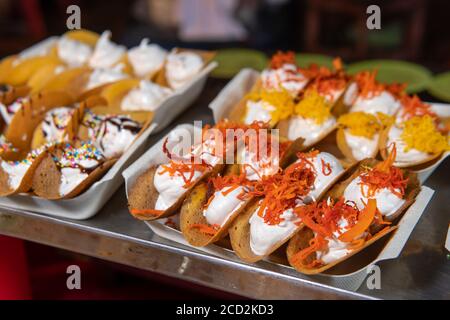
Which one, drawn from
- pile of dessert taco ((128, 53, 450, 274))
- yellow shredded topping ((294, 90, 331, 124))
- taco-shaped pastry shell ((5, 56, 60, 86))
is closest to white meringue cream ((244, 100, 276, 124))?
pile of dessert taco ((128, 53, 450, 274))

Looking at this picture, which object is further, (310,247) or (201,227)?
(201,227)

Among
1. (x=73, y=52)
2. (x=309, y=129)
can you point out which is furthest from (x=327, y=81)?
(x=73, y=52)

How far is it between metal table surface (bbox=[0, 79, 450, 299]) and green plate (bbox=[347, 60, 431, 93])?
790 mm

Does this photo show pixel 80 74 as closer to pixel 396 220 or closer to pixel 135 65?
pixel 135 65

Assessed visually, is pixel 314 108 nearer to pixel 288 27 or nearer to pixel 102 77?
pixel 102 77

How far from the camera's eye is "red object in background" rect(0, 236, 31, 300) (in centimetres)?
192

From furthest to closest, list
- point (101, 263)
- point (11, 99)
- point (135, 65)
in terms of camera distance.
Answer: point (135, 65)
point (11, 99)
point (101, 263)

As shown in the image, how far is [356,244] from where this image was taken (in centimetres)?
142

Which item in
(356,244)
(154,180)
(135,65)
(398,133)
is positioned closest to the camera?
(356,244)

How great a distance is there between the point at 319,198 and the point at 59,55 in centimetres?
181

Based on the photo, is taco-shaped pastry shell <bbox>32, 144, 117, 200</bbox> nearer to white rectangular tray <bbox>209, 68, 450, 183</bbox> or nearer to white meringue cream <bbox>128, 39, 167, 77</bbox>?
white rectangular tray <bbox>209, 68, 450, 183</bbox>

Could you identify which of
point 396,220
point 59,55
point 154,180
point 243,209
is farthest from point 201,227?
point 59,55

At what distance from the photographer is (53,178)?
183cm

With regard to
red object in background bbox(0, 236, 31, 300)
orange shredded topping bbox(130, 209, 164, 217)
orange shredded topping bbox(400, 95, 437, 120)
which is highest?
orange shredded topping bbox(400, 95, 437, 120)
